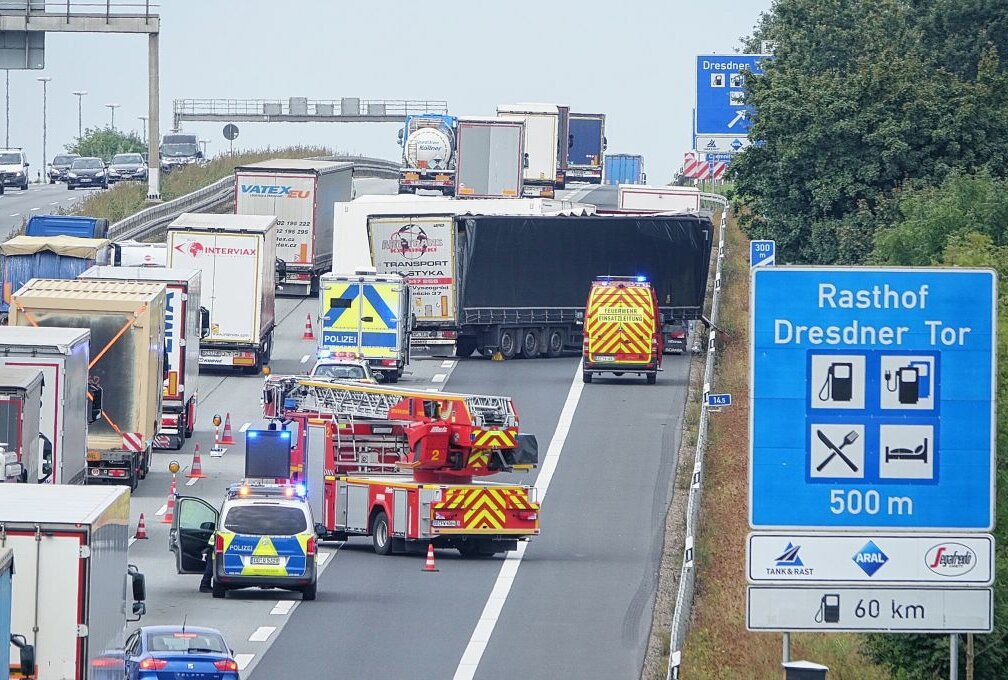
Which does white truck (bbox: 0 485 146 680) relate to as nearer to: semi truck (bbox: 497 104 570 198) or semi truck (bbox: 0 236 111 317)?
semi truck (bbox: 0 236 111 317)

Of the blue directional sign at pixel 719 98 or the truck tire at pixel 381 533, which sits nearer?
the truck tire at pixel 381 533

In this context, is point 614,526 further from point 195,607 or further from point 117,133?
point 117,133

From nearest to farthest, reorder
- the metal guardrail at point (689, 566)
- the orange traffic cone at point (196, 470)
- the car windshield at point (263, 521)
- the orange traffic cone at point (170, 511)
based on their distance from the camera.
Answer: the metal guardrail at point (689, 566) → the car windshield at point (263, 521) → the orange traffic cone at point (170, 511) → the orange traffic cone at point (196, 470)

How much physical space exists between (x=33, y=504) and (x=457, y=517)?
1630 centimetres

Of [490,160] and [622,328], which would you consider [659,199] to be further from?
[622,328]

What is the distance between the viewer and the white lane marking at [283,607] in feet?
97.7

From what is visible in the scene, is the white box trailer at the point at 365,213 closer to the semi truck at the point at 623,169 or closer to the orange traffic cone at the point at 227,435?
the orange traffic cone at the point at 227,435

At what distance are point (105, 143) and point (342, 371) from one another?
5295 inches

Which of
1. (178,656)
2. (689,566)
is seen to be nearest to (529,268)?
(689,566)

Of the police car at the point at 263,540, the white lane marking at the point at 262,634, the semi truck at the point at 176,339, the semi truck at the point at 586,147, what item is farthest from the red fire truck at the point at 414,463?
the semi truck at the point at 586,147

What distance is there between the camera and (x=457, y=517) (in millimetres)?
33781

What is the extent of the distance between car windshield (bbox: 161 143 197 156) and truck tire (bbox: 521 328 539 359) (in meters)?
55.1

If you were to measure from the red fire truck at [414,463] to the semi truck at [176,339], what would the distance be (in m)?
5.70

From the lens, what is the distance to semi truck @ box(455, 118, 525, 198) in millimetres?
76750
